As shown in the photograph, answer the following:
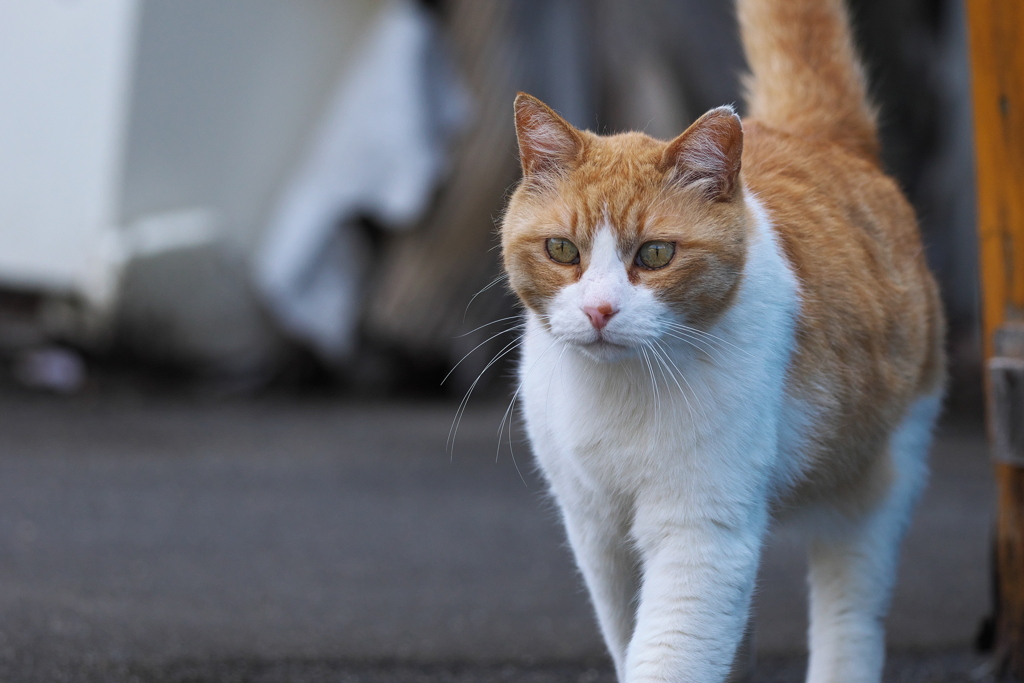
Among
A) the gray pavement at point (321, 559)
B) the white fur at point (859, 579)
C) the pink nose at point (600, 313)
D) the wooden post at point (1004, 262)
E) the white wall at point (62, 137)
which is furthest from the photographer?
the white wall at point (62, 137)

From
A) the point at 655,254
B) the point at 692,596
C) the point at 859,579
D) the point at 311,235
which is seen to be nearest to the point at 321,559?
the point at 859,579

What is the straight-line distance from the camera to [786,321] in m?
2.23

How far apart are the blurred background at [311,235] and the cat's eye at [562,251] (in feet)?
7.67

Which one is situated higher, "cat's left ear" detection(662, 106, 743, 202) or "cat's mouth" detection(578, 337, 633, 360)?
"cat's left ear" detection(662, 106, 743, 202)

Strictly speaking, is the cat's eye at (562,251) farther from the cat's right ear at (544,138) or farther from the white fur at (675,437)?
the cat's right ear at (544,138)

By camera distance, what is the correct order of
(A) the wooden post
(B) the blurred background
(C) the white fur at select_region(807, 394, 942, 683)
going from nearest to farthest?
(C) the white fur at select_region(807, 394, 942, 683), (A) the wooden post, (B) the blurred background

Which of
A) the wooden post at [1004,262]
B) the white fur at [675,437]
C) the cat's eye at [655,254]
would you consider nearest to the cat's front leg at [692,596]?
the white fur at [675,437]

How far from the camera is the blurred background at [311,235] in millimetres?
5039

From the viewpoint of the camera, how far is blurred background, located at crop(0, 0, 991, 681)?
504 cm

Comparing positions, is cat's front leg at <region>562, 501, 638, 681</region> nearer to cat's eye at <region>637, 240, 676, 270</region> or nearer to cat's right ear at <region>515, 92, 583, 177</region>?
cat's eye at <region>637, 240, 676, 270</region>

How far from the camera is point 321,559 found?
4.02 m

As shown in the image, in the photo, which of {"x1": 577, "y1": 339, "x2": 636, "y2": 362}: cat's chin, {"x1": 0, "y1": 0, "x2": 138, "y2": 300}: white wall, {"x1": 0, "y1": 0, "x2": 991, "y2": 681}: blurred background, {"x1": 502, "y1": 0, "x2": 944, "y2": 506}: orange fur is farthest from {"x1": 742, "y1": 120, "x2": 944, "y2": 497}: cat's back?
{"x1": 0, "y1": 0, "x2": 138, "y2": 300}: white wall

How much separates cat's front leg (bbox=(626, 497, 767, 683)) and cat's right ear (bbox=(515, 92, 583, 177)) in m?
0.72

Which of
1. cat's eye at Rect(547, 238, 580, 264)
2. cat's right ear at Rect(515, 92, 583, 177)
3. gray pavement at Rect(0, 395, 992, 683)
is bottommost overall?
gray pavement at Rect(0, 395, 992, 683)
